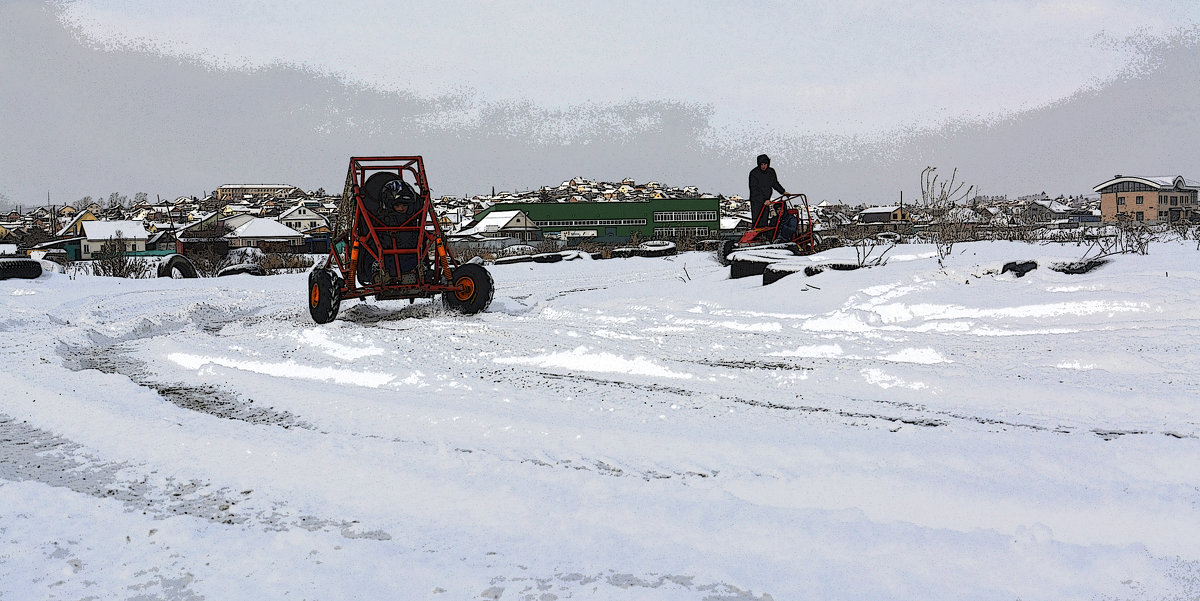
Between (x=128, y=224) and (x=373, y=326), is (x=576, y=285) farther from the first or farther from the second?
(x=128, y=224)

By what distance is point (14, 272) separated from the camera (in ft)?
48.2

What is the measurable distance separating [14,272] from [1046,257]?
16595 mm

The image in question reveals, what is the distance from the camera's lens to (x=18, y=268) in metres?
14.6

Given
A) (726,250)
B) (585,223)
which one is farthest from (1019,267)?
(585,223)

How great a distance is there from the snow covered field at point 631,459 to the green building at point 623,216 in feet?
277

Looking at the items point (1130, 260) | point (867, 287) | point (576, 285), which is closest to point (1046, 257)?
point (1130, 260)

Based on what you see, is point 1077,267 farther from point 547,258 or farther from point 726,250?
point 547,258

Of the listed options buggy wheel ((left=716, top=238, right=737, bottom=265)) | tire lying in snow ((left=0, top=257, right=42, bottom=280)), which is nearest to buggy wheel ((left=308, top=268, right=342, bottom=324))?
tire lying in snow ((left=0, top=257, right=42, bottom=280))

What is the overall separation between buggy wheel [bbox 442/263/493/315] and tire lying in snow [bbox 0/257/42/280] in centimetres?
947

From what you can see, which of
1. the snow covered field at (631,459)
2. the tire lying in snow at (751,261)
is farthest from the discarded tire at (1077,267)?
the tire lying in snow at (751,261)

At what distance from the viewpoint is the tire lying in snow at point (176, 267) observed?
19078 millimetres

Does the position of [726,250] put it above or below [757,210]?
below

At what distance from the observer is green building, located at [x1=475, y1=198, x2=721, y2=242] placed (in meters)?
93.6

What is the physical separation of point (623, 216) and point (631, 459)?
9116cm
